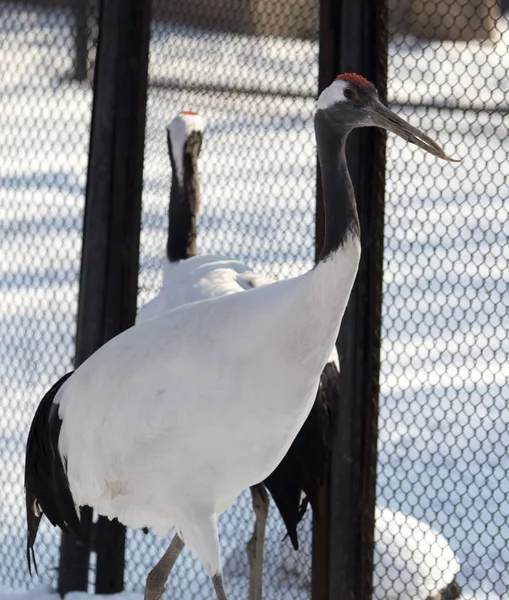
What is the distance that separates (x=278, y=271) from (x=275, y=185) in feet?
1.06

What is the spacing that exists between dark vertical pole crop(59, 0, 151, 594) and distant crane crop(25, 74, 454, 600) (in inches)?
28.7

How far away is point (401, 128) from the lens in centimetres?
221

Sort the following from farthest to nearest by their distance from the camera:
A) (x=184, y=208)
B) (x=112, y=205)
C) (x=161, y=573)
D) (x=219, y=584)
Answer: (x=184, y=208) < (x=112, y=205) < (x=161, y=573) < (x=219, y=584)

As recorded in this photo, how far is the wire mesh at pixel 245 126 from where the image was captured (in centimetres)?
305

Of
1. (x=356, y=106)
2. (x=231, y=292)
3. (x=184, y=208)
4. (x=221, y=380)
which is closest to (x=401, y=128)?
(x=356, y=106)

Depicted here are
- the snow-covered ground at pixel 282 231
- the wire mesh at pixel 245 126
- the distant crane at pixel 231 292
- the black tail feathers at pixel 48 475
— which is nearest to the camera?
the black tail feathers at pixel 48 475

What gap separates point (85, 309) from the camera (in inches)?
125

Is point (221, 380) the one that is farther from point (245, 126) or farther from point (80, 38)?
point (80, 38)

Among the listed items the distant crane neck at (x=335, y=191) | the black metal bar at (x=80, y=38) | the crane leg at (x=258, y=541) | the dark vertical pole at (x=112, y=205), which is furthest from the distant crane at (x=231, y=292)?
the distant crane neck at (x=335, y=191)

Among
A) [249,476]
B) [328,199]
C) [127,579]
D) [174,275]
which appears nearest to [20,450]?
[127,579]

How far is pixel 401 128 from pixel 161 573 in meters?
1.21

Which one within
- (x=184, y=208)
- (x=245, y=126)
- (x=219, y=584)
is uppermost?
(x=245, y=126)

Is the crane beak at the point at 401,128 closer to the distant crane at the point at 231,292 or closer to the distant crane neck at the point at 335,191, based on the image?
the distant crane neck at the point at 335,191

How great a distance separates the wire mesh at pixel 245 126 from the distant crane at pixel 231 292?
9cm
